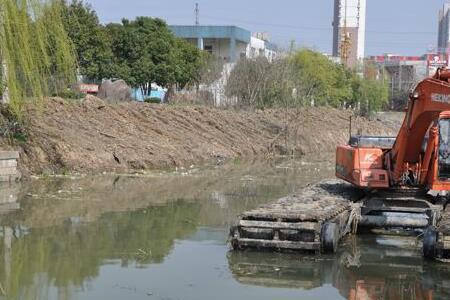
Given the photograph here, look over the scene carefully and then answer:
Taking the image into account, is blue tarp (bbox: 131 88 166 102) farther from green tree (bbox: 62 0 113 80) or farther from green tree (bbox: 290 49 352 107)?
green tree (bbox: 290 49 352 107)

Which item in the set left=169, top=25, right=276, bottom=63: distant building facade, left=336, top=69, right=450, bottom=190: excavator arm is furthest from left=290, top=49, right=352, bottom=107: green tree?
left=336, top=69, right=450, bottom=190: excavator arm

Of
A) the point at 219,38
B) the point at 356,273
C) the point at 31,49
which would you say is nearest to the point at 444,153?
the point at 356,273

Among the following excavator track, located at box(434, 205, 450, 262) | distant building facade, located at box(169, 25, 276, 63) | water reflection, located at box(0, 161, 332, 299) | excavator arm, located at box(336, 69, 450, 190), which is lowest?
water reflection, located at box(0, 161, 332, 299)

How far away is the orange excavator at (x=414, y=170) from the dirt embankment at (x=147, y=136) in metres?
11.1

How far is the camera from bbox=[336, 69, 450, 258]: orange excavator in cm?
1238

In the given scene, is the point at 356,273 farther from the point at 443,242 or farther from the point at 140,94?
the point at 140,94

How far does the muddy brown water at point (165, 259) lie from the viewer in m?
9.67

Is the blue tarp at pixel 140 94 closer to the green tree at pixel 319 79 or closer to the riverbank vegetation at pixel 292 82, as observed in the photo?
the riverbank vegetation at pixel 292 82

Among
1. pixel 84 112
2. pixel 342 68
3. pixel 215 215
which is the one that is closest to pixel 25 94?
pixel 215 215

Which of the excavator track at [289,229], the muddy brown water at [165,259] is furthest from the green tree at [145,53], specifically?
the excavator track at [289,229]

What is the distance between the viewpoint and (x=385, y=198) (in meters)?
14.4

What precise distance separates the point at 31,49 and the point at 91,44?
97.0 feet

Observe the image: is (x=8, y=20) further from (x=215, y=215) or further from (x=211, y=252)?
(x=211, y=252)

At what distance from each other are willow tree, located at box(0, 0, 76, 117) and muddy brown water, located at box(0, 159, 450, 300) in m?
2.68
